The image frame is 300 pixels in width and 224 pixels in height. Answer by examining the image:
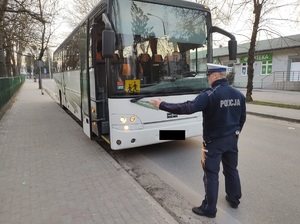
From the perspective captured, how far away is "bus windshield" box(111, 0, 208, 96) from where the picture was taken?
5.11 meters

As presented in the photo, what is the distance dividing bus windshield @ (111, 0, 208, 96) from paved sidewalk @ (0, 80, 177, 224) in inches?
67.4

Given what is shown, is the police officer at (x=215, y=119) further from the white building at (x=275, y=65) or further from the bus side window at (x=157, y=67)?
the white building at (x=275, y=65)

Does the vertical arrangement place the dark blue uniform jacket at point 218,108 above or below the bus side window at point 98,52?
below

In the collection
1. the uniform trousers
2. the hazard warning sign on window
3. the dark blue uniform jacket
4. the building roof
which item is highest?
the building roof

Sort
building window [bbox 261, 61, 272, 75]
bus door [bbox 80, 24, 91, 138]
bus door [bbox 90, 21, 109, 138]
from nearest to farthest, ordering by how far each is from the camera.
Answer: bus door [bbox 90, 21, 109, 138]
bus door [bbox 80, 24, 91, 138]
building window [bbox 261, 61, 272, 75]

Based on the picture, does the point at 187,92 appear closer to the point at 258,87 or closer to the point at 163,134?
the point at 163,134

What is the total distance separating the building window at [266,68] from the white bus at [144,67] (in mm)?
26640

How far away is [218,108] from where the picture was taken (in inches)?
125

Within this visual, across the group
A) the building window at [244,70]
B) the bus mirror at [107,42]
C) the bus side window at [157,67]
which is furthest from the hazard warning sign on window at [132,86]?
the building window at [244,70]

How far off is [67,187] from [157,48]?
3246 millimetres

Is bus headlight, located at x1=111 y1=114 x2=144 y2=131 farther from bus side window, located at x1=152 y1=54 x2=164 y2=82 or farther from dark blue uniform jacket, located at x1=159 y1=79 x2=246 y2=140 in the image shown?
dark blue uniform jacket, located at x1=159 y1=79 x2=246 y2=140

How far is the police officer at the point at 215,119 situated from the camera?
3.18m

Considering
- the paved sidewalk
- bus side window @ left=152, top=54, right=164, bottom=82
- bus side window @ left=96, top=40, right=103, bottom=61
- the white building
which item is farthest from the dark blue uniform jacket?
the white building

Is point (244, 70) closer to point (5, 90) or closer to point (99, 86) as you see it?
point (5, 90)
